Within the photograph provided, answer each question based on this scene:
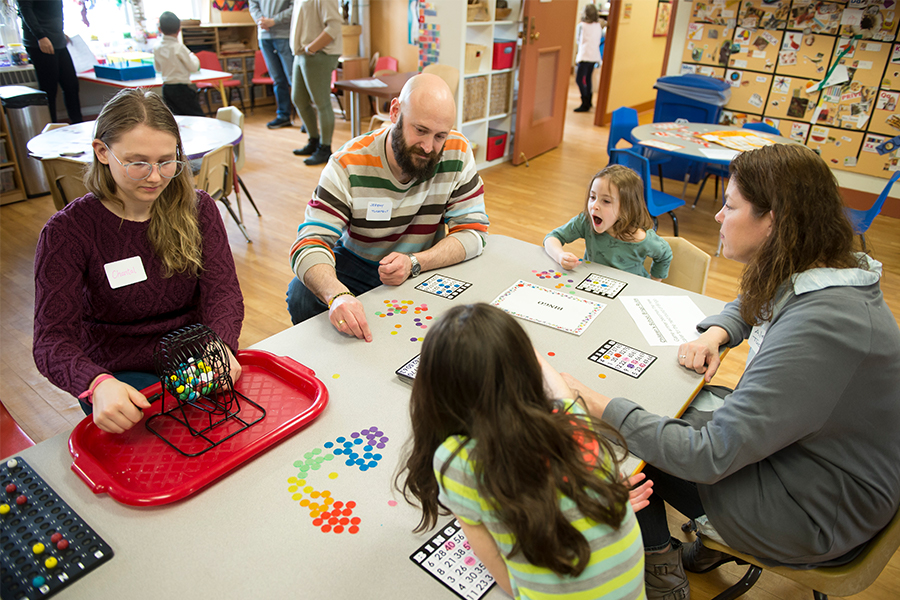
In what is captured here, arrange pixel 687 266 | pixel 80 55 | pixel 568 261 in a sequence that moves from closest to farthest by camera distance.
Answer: pixel 568 261, pixel 687 266, pixel 80 55

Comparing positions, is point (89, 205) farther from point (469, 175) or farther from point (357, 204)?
point (469, 175)

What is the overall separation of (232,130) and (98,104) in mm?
3927

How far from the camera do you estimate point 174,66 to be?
5.14 meters

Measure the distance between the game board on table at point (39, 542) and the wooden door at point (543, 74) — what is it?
541 cm

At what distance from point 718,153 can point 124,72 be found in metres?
5.25

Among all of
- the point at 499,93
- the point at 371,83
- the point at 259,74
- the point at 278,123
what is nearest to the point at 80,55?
the point at 259,74

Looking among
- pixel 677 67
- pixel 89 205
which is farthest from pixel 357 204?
pixel 677 67

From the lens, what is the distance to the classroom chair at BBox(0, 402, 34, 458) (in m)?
1.48

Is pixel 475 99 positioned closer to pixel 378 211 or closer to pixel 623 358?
pixel 378 211

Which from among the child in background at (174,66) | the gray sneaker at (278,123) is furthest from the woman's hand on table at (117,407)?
the gray sneaker at (278,123)

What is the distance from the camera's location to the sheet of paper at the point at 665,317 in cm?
159

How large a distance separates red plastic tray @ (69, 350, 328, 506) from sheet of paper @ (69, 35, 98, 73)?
669 cm

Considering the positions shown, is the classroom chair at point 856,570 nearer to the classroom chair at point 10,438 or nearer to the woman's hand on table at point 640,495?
the woman's hand on table at point 640,495

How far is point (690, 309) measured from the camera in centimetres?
175
